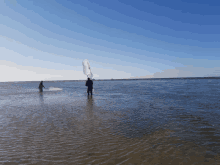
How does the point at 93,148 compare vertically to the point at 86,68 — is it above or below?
below

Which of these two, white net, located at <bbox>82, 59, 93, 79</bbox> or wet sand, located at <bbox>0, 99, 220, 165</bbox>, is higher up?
white net, located at <bbox>82, 59, 93, 79</bbox>

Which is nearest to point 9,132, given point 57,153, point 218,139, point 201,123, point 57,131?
point 57,131

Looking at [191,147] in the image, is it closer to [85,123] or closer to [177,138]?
[177,138]

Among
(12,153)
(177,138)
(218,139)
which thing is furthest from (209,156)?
(12,153)

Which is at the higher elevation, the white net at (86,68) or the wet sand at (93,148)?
the white net at (86,68)

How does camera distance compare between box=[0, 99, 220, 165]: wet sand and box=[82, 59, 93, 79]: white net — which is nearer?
box=[0, 99, 220, 165]: wet sand

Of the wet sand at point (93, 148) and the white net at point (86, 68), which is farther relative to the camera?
the white net at point (86, 68)

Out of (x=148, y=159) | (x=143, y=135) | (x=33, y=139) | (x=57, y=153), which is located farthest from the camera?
(x=143, y=135)

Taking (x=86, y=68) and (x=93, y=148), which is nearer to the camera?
(x=93, y=148)

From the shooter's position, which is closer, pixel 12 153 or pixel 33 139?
pixel 12 153

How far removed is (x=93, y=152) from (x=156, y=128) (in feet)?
12.2

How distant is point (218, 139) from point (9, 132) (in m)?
8.99

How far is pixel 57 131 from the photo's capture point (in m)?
6.27

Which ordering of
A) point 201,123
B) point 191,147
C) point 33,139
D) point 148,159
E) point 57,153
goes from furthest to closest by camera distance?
point 201,123
point 33,139
point 191,147
point 57,153
point 148,159
